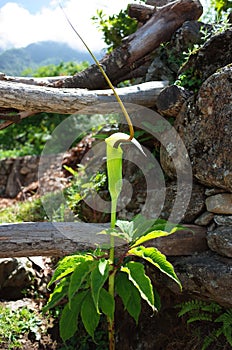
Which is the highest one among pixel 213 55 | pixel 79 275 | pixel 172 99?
pixel 213 55

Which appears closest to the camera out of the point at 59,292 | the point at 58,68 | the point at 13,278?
the point at 59,292

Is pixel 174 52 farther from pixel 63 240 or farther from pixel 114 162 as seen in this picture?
pixel 63 240

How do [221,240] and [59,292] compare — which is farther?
[221,240]

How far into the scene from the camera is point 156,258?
9.76ft

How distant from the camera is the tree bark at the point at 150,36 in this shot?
543 cm

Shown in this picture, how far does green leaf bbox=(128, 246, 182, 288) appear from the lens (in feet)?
9.50

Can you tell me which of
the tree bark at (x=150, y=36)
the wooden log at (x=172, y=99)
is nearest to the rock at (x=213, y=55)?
the wooden log at (x=172, y=99)

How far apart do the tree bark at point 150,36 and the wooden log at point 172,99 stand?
1.35 metres

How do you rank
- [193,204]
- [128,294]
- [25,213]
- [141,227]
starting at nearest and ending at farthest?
[128,294]
[141,227]
[193,204]
[25,213]

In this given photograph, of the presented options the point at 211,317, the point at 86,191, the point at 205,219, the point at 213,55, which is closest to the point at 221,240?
the point at 205,219

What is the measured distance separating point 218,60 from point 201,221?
62.7 inches

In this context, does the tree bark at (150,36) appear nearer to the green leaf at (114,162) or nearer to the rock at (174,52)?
the rock at (174,52)

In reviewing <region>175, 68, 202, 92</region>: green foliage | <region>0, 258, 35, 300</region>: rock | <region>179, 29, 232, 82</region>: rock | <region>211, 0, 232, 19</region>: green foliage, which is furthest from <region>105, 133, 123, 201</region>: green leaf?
<region>211, 0, 232, 19</region>: green foliage

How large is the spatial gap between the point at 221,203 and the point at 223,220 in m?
0.15
